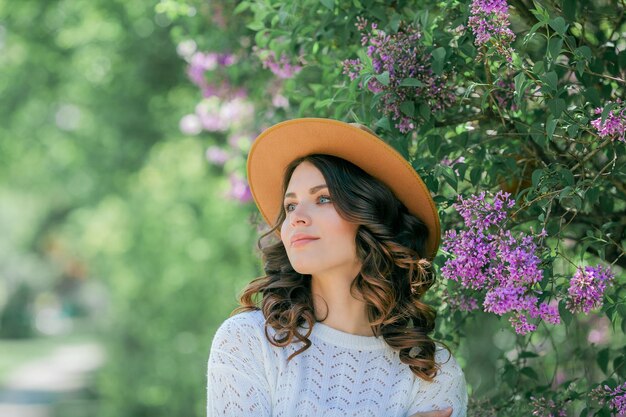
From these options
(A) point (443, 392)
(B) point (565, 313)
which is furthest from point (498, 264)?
(A) point (443, 392)

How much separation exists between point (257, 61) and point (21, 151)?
11.3m

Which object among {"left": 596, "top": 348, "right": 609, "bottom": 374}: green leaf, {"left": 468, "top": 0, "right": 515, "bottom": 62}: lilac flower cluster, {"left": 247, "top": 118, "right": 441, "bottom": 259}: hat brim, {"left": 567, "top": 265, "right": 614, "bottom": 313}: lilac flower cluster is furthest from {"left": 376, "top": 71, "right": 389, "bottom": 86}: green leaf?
{"left": 596, "top": 348, "right": 609, "bottom": 374}: green leaf

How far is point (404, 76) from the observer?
116 inches

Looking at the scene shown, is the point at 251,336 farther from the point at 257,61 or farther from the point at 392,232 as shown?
the point at 257,61

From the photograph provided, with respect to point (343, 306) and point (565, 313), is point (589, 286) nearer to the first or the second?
point (565, 313)

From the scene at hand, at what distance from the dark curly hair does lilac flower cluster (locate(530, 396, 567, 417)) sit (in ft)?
1.15

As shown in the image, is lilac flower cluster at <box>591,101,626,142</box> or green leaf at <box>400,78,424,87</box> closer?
lilac flower cluster at <box>591,101,626,142</box>

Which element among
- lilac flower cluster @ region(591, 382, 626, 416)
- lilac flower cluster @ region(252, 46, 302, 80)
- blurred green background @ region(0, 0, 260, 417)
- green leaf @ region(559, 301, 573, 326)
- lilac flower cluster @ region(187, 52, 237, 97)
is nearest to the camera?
green leaf @ region(559, 301, 573, 326)

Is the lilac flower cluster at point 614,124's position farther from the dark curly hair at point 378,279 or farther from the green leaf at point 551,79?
the dark curly hair at point 378,279

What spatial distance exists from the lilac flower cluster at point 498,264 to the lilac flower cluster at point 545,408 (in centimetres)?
48

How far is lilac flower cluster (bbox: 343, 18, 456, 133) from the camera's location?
294 cm

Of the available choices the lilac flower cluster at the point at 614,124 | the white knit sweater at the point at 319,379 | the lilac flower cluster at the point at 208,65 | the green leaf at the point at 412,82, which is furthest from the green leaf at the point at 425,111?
the lilac flower cluster at the point at 208,65

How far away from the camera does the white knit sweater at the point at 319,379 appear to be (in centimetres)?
288

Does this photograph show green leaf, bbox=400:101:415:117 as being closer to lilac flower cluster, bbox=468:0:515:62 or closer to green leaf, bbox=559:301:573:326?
lilac flower cluster, bbox=468:0:515:62
